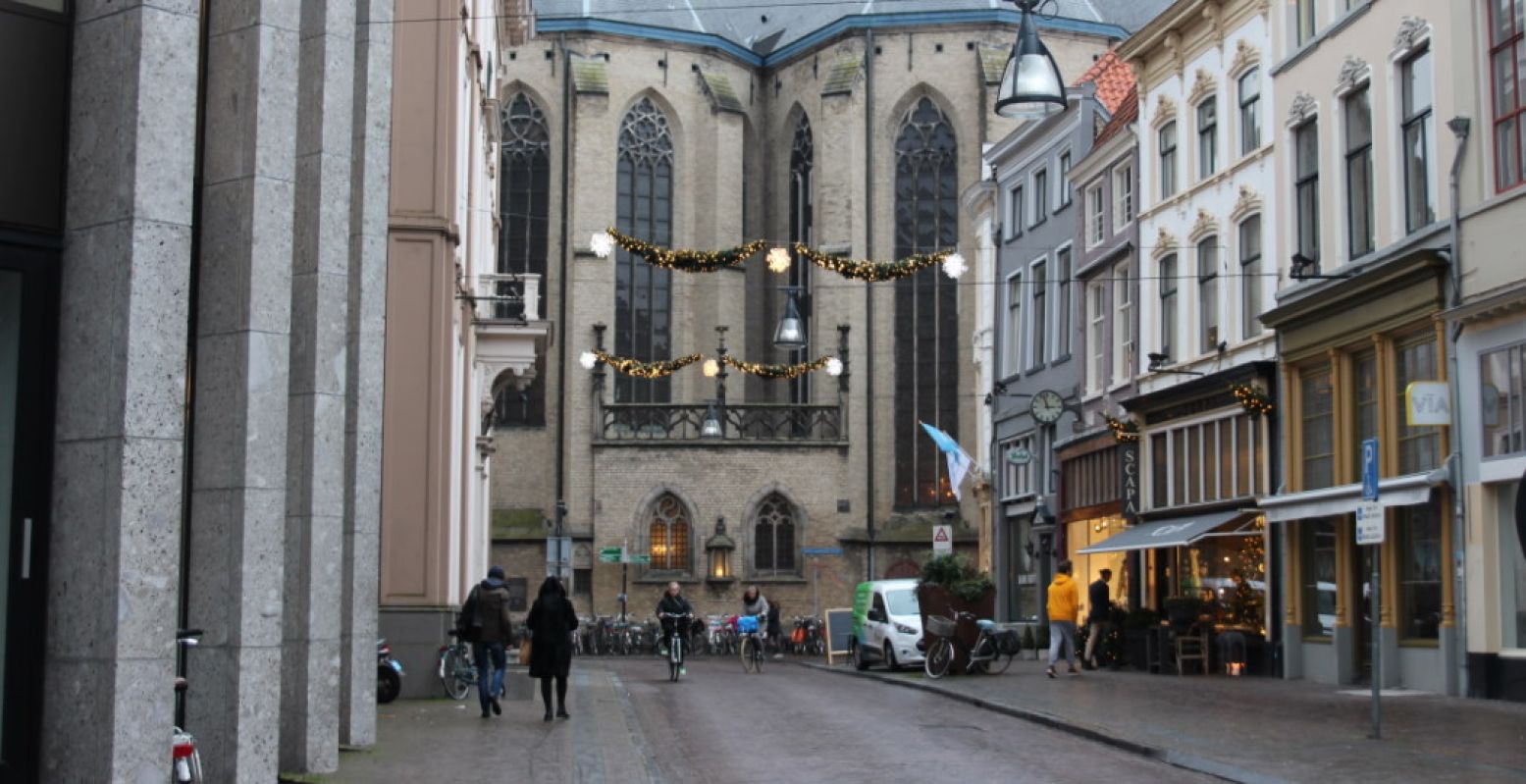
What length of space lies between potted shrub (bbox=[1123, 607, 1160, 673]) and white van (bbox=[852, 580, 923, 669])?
10.2 ft

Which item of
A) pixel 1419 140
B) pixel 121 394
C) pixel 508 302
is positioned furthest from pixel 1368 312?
pixel 121 394

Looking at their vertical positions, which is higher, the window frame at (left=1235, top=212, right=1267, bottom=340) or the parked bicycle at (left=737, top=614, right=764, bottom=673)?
the window frame at (left=1235, top=212, right=1267, bottom=340)

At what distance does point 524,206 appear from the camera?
196 ft

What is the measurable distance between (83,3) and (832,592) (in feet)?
156

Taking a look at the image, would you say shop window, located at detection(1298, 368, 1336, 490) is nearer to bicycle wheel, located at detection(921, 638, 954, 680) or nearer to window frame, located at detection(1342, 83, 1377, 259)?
window frame, located at detection(1342, 83, 1377, 259)

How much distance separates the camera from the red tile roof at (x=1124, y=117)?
34.4 metres

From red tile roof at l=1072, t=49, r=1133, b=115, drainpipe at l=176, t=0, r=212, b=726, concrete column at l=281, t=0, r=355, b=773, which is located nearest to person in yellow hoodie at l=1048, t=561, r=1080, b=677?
red tile roof at l=1072, t=49, r=1133, b=115

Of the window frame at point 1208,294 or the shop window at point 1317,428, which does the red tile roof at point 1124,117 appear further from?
the shop window at point 1317,428

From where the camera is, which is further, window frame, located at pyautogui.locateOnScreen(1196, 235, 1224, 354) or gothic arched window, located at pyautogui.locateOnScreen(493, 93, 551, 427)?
gothic arched window, located at pyautogui.locateOnScreen(493, 93, 551, 427)

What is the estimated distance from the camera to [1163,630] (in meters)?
28.3

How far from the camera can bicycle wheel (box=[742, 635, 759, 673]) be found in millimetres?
33697

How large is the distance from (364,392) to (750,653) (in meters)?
20.4

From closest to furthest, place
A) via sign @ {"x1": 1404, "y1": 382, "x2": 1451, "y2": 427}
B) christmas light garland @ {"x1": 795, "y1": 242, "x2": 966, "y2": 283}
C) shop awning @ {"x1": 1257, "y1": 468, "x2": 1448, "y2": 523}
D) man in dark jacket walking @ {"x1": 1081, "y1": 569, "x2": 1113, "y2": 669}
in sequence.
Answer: via sign @ {"x1": 1404, "y1": 382, "x2": 1451, "y2": 427}
shop awning @ {"x1": 1257, "y1": 468, "x2": 1448, "y2": 523}
man in dark jacket walking @ {"x1": 1081, "y1": 569, "x2": 1113, "y2": 669}
christmas light garland @ {"x1": 795, "y1": 242, "x2": 966, "y2": 283}

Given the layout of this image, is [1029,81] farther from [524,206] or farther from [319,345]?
[524,206]
